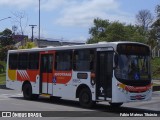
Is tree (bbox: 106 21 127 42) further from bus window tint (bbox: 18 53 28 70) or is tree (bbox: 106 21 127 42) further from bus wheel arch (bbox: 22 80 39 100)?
bus wheel arch (bbox: 22 80 39 100)

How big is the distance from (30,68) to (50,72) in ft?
7.09

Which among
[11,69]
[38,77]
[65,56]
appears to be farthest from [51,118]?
[11,69]

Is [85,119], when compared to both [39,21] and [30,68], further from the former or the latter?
[39,21]

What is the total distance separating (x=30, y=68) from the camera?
23672mm

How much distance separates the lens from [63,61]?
21016 millimetres

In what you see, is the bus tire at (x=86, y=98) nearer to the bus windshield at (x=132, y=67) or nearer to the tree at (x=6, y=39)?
the bus windshield at (x=132, y=67)

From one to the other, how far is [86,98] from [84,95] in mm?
241

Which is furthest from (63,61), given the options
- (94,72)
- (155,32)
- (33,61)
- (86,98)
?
(155,32)

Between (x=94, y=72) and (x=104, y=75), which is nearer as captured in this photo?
(x=104, y=75)

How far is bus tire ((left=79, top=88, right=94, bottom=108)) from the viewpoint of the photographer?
742 inches

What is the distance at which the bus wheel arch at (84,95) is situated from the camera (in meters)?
18.9

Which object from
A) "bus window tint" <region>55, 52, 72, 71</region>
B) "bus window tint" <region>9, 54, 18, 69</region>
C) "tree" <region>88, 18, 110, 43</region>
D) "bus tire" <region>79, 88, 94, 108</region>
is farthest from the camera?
"tree" <region>88, 18, 110, 43</region>

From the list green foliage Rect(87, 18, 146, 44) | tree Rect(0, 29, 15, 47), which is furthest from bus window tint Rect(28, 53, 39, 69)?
tree Rect(0, 29, 15, 47)

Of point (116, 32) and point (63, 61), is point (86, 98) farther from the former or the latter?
point (116, 32)
